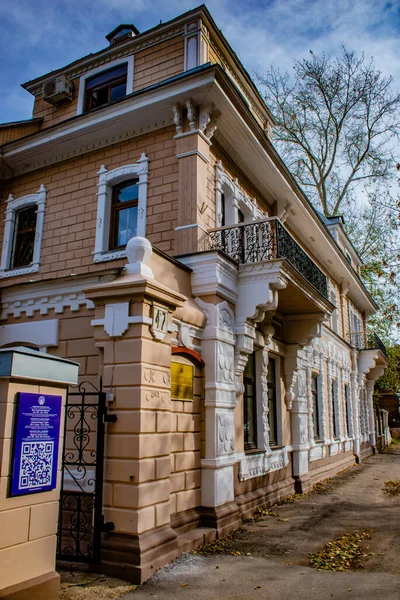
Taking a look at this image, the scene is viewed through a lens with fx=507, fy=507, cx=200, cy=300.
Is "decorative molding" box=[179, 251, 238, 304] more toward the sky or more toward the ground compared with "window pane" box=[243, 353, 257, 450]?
more toward the sky

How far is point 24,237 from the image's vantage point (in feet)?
38.7

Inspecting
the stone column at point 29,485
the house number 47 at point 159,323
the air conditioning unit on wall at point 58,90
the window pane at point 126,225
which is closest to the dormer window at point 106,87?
the air conditioning unit on wall at point 58,90

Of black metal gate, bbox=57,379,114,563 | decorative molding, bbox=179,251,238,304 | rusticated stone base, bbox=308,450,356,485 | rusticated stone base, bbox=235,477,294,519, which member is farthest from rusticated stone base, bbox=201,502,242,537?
rusticated stone base, bbox=308,450,356,485

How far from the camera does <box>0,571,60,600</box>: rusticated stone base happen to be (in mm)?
4082

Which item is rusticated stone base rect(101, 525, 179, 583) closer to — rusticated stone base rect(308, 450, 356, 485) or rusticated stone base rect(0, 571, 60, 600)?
rusticated stone base rect(0, 571, 60, 600)

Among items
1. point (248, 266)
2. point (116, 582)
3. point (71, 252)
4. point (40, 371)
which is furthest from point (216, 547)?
point (71, 252)

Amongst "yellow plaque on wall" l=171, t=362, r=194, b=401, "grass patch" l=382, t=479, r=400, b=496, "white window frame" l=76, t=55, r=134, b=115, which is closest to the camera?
"yellow plaque on wall" l=171, t=362, r=194, b=401

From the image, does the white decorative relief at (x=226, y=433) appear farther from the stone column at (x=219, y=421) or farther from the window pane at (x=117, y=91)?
the window pane at (x=117, y=91)

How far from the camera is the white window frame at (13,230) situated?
11.1m

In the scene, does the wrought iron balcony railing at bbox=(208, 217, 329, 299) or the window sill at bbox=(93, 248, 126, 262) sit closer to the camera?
the wrought iron balcony railing at bbox=(208, 217, 329, 299)

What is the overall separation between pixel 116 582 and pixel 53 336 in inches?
150

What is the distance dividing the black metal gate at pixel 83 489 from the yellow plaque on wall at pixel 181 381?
1.11 m

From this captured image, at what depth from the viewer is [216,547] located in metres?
6.76

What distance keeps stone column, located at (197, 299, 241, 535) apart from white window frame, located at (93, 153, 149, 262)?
2498mm
